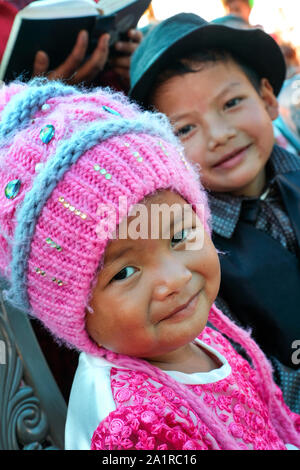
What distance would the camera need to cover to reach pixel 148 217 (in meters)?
0.99

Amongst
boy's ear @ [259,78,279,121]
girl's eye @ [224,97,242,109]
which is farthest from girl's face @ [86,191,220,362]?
boy's ear @ [259,78,279,121]

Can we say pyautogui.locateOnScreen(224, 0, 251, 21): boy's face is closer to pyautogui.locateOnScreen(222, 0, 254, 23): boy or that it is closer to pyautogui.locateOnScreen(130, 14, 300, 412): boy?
pyautogui.locateOnScreen(222, 0, 254, 23): boy

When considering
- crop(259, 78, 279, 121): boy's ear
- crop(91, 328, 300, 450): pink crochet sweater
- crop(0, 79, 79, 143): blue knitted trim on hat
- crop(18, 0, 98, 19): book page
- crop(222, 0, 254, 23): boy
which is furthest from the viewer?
crop(222, 0, 254, 23): boy

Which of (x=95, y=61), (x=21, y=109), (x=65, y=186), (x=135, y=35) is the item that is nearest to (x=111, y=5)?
(x=95, y=61)

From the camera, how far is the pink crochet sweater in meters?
0.91

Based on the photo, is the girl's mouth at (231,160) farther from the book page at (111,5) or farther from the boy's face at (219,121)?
the book page at (111,5)

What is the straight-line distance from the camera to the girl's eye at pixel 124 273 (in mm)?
1002

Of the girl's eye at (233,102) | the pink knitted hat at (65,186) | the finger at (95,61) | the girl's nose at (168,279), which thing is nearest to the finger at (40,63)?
the finger at (95,61)

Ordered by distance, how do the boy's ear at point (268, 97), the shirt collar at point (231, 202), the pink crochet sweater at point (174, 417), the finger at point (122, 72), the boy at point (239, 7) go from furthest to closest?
the boy at point (239, 7) → the finger at point (122, 72) → the boy's ear at point (268, 97) → the shirt collar at point (231, 202) → the pink crochet sweater at point (174, 417)

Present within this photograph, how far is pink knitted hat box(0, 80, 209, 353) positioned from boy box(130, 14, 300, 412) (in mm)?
504

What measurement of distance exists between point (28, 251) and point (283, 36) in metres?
3.70

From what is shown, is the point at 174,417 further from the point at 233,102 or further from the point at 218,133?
the point at 233,102

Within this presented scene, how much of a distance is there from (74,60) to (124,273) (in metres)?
0.88

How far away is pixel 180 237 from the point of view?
3.49ft
